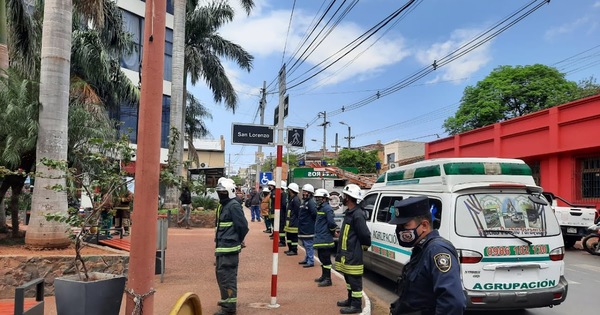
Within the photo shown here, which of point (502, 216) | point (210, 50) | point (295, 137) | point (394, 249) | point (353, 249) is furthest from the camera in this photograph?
point (210, 50)

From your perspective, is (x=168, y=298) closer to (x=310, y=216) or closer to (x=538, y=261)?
(x=310, y=216)

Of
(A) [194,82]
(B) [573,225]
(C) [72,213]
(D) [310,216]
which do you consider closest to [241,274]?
(D) [310,216]

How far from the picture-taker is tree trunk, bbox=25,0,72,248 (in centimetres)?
693

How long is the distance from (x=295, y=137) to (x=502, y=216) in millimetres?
2953

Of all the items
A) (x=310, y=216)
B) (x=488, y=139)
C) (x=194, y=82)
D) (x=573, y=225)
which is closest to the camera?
(x=310, y=216)

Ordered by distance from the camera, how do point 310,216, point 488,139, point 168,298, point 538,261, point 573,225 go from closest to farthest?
point 538,261 → point 168,298 → point 310,216 → point 573,225 → point 488,139

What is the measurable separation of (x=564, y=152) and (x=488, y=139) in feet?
18.7

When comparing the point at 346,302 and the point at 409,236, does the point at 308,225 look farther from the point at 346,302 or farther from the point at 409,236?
the point at 409,236

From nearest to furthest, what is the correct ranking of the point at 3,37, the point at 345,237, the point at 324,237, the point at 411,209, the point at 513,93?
the point at 411,209, the point at 345,237, the point at 324,237, the point at 3,37, the point at 513,93

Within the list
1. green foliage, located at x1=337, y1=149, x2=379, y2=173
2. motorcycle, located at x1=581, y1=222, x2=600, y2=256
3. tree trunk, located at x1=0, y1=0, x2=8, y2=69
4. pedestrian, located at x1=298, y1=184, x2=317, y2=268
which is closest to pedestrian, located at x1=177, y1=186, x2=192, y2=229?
pedestrian, located at x1=298, y1=184, x2=317, y2=268

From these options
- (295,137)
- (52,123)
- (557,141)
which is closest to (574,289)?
(295,137)

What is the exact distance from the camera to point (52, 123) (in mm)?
7070

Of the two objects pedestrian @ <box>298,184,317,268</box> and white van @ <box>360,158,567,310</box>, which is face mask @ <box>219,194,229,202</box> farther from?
pedestrian @ <box>298,184,317,268</box>

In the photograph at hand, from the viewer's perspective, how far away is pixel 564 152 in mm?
19422
